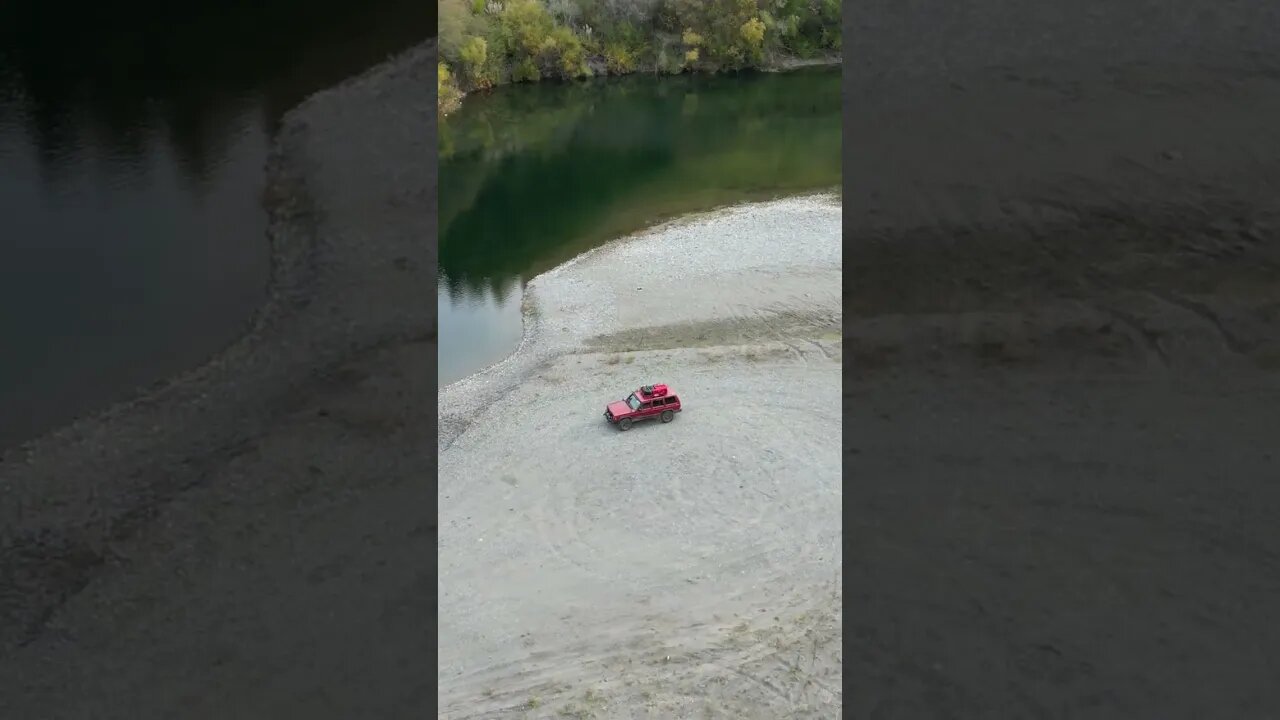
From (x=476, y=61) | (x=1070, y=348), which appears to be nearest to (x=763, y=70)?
(x=476, y=61)

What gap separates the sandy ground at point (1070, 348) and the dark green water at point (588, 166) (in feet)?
26.4

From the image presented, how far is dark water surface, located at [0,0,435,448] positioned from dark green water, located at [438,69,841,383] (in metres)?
8.12

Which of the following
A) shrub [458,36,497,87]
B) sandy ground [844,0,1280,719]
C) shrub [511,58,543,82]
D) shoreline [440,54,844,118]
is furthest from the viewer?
shoreline [440,54,844,118]

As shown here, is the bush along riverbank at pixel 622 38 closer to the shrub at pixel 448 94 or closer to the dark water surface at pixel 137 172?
the shrub at pixel 448 94

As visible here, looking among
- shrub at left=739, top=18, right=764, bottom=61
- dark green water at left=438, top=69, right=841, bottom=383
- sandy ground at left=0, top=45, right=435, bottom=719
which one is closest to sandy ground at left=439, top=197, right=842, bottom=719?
dark green water at left=438, top=69, right=841, bottom=383

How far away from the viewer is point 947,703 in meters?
1.32

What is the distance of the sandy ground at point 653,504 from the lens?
516cm

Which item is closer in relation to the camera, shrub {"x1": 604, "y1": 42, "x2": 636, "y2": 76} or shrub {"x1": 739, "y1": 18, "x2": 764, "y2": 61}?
shrub {"x1": 604, "y1": 42, "x2": 636, "y2": 76}

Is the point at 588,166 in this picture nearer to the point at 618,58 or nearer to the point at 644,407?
the point at 618,58

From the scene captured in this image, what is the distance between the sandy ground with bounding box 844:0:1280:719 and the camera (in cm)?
114

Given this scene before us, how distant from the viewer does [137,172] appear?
1013 mm

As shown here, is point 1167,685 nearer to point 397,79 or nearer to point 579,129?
point 397,79

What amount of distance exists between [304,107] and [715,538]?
5473 millimetres

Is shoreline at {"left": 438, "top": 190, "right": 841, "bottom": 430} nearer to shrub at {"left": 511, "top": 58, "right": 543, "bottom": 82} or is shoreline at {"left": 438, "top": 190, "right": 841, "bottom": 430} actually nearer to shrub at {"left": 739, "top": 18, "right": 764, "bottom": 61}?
shrub at {"left": 511, "top": 58, "right": 543, "bottom": 82}
